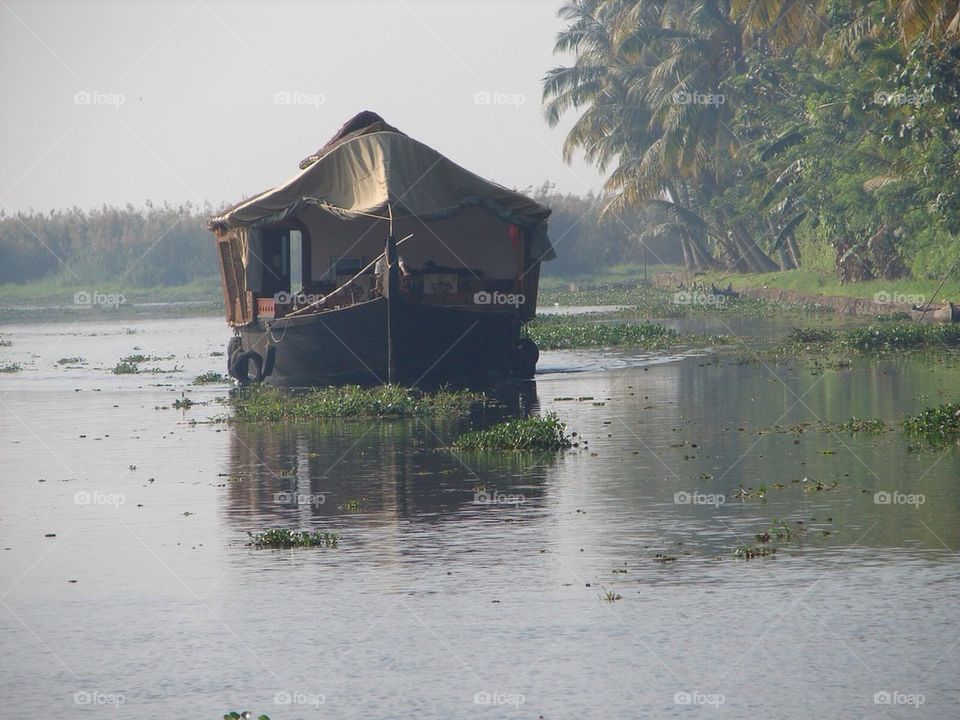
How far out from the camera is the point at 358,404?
25.0 m

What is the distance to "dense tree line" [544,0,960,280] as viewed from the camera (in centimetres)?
4000

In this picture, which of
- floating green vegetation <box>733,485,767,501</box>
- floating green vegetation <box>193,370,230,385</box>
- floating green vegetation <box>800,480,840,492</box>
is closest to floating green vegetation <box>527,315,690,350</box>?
floating green vegetation <box>193,370,230,385</box>

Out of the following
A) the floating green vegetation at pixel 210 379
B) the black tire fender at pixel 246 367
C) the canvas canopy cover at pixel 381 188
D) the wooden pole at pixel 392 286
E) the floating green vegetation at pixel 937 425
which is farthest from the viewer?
the floating green vegetation at pixel 210 379

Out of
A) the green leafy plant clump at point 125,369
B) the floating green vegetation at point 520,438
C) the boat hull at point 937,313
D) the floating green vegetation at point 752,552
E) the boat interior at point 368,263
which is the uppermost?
the boat interior at point 368,263

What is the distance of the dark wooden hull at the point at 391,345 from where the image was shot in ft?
89.4

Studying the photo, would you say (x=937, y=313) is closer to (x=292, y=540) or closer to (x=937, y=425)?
(x=937, y=425)

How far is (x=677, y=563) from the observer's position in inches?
492

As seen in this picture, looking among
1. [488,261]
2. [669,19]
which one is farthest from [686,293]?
[488,261]

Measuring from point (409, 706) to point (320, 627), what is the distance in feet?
6.14

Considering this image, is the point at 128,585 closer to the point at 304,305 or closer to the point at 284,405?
the point at 284,405

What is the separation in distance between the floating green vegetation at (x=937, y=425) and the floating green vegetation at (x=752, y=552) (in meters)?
7.11

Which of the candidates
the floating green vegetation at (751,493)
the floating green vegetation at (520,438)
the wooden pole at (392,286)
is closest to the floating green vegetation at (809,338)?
the wooden pole at (392,286)

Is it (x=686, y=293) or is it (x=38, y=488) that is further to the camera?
(x=686, y=293)

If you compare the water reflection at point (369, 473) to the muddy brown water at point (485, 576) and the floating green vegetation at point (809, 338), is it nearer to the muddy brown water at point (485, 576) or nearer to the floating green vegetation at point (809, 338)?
the muddy brown water at point (485, 576)
